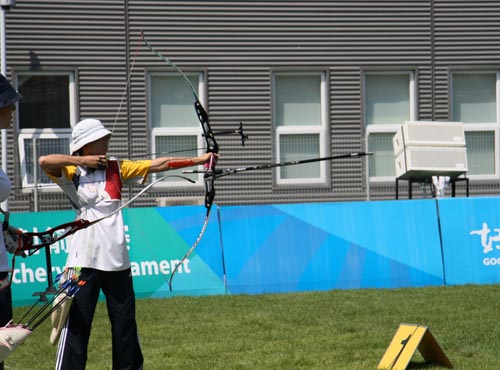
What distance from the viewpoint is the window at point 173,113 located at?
59.2ft

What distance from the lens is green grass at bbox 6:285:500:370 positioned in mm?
8562

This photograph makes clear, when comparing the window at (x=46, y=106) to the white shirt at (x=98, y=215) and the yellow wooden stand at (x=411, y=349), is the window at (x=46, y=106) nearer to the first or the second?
the yellow wooden stand at (x=411, y=349)

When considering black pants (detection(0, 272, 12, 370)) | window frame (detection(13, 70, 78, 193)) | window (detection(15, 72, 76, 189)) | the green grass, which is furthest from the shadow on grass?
window (detection(15, 72, 76, 189))

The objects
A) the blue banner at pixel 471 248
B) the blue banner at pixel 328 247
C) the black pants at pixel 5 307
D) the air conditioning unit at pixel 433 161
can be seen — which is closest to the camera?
the black pants at pixel 5 307

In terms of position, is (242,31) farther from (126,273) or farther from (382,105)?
(126,273)

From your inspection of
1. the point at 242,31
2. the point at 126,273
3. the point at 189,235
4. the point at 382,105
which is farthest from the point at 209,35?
the point at 126,273

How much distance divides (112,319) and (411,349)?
2230mm

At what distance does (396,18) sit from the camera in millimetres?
18703

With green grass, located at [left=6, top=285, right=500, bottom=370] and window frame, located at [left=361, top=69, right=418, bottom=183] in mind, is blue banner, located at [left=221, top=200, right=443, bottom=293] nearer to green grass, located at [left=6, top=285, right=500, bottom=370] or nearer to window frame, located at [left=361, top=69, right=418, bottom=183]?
green grass, located at [left=6, top=285, right=500, bottom=370]

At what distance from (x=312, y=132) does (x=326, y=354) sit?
10.0 meters

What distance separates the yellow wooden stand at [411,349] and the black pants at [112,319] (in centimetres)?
193

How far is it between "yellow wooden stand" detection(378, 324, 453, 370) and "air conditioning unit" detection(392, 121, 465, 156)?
816cm

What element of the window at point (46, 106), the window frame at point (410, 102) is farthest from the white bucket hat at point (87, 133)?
the window frame at point (410, 102)

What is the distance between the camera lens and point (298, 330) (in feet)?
33.0
